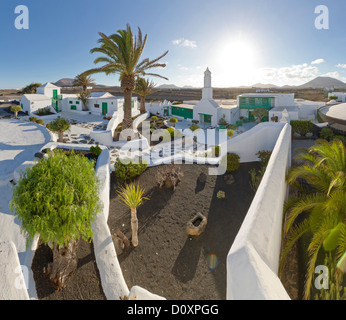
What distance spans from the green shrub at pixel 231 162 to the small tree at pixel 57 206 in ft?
27.1

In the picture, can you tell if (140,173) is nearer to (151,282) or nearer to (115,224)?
(115,224)

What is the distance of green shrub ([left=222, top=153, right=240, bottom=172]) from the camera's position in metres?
12.8

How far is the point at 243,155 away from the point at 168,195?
Result: 5.82m

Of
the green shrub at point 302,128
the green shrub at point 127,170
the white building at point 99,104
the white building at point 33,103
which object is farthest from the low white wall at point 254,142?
the white building at point 33,103

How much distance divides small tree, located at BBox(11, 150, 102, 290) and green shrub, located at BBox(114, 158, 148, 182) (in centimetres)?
549

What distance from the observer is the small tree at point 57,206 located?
18.6 feet

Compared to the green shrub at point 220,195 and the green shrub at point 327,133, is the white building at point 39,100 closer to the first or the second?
the green shrub at point 220,195

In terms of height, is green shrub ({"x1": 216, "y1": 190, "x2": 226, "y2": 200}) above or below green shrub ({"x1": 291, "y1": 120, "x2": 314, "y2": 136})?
below

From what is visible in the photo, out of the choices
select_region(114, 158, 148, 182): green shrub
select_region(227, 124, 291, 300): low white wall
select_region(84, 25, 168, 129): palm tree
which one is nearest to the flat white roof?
select_region(84, 25, 168, 129): palm tree

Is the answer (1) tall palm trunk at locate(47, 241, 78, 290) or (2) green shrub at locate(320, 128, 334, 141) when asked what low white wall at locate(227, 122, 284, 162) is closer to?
(2) green shrub at locate(320, 128, 334, 141)

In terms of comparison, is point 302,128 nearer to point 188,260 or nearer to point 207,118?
point 207,118

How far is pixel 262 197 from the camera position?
5.57 meters
